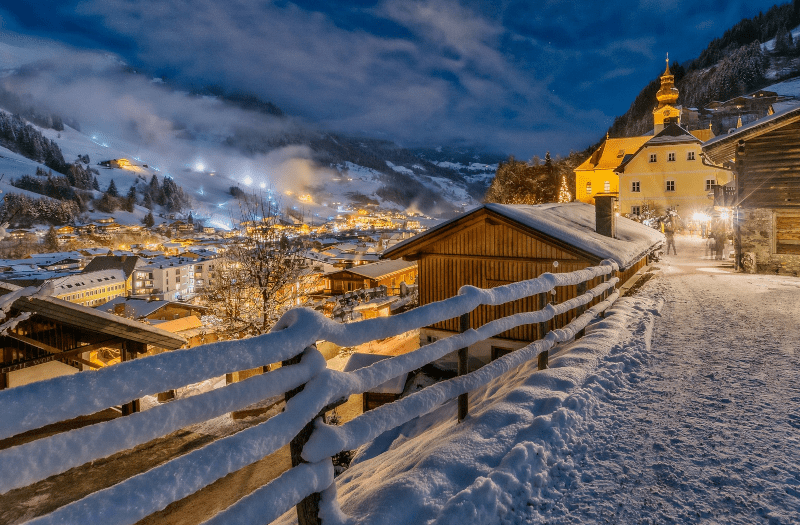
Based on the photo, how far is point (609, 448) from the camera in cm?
373

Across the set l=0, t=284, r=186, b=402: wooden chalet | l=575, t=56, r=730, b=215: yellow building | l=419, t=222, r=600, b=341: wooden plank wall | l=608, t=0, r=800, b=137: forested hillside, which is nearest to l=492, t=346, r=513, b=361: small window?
l=419, t=222, r=600, b=341: wooden plank wall

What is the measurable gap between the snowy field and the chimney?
25.6 ft

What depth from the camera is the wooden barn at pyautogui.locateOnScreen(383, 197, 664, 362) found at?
12562 millimetres

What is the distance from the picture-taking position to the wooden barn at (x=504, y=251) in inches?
495

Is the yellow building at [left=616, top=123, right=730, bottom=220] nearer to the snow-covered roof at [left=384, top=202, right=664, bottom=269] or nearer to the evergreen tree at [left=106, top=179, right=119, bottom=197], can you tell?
the snow-covered roof at [left=384, top=202, right=664, bottom=269]

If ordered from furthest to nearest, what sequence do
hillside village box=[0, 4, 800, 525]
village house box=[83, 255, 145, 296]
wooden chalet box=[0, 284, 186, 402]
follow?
village house box=[83, 255, 145, 296] → wooden chalet box=[0, 284, 186, 402] → hillside village box=[0, 4, 800, 525]

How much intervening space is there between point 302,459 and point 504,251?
1195cm

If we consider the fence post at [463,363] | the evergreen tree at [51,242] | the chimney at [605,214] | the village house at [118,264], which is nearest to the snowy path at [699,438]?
the fence post at [463,363]

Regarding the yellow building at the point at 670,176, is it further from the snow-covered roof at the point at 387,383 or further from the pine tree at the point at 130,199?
the pine tree at the point at 130,199

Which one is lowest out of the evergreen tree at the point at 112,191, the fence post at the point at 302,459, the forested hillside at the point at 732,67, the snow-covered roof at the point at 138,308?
the snow-covered roof at the point at 138,308

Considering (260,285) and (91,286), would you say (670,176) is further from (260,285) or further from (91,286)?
(91,286)

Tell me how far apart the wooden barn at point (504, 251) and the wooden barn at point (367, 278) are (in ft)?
67.1

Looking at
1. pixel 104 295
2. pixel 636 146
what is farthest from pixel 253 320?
pixel 636 146

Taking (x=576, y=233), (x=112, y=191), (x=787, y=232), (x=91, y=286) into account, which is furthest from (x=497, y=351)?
(x=112, y=191)
